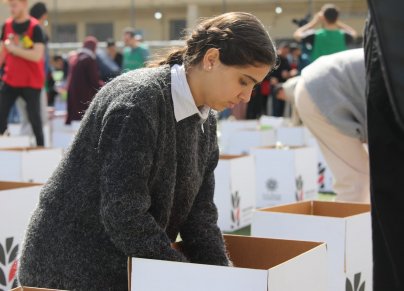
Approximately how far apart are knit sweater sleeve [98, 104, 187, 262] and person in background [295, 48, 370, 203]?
4.59 feet

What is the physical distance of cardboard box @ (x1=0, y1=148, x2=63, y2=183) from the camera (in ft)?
13.1

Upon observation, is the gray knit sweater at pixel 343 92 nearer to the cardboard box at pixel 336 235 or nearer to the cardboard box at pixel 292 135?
the cardboard box at pixel 336 235

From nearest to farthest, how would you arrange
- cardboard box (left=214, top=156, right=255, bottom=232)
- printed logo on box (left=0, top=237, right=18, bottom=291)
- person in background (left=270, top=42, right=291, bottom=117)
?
printed logo on box (left=0, top=237, right=18, bottom=291) → cardboard box (left=214, top=156, right=255, bottom=232) → person in background (left=270, top=42, right=291, bottom=117)

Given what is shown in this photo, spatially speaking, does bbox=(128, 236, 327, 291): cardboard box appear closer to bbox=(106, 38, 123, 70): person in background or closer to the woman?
the woman

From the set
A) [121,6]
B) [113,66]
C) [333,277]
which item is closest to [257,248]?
[333,277]

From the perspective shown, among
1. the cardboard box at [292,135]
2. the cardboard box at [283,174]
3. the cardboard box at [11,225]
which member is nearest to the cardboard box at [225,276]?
the cardboard box at [11,225]

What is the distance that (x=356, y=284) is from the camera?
2496 mm

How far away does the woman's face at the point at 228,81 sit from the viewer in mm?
1810

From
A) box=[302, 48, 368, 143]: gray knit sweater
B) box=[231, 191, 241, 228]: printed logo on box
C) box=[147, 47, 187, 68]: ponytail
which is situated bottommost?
box=[231, 191, 241, 228]: printed logo on box

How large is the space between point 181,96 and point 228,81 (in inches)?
4.6

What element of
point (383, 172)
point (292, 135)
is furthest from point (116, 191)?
point (292, 135)

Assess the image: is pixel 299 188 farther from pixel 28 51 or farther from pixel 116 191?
pixel 116 191

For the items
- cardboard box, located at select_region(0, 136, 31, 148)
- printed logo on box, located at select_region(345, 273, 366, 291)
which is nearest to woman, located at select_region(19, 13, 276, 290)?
printed logo on box, located at select_region(345, 273, 366, 291)

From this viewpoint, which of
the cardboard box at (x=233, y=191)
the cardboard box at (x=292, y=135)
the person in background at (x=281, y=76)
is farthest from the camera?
the person in background at (x=281, y=76)
